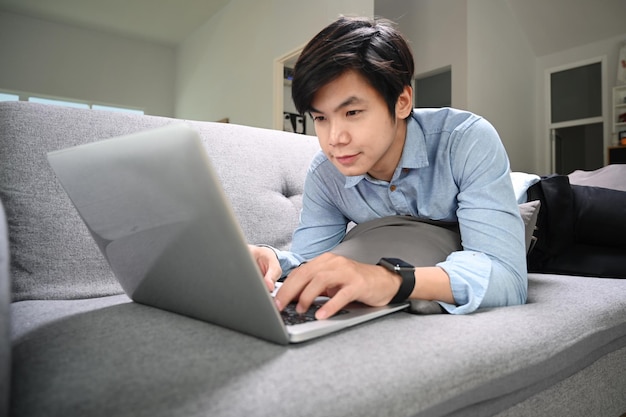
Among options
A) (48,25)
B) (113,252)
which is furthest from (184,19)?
(113,252)

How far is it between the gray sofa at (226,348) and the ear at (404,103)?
42cm

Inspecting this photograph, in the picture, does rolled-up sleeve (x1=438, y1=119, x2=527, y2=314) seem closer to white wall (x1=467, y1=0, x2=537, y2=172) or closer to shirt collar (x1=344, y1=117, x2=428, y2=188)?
shirt collar (x1=344, y1=117, x2=428, y2=188)

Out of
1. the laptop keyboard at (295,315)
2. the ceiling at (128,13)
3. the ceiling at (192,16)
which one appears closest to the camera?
the laptop keyboard at (295,315)

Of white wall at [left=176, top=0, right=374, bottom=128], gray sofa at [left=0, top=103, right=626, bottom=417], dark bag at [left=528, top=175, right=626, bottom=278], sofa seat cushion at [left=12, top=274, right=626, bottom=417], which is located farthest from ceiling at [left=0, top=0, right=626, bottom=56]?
sofa seat cushion at [left=12, top=274, right=626, bottom=417]

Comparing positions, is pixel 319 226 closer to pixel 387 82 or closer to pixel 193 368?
pixel 387 82

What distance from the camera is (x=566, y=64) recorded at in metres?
5.98

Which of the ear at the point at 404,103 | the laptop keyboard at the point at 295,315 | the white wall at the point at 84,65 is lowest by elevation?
the laptop keyboard at the point at 295,315

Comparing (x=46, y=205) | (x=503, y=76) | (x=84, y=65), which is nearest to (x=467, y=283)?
(x=46, y=205)

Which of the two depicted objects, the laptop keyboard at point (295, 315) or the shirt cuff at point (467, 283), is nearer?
the laptop keyboard at point (295, 315)

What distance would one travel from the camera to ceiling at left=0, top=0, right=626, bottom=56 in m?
5.27

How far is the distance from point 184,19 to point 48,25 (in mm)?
2145

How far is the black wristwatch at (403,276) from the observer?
2.03 ft

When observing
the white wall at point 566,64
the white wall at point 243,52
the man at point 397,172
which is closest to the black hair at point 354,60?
the man at point 397,172

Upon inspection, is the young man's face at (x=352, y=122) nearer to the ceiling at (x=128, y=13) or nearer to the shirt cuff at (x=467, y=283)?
the shirt cuff at (x=467, y=283)
